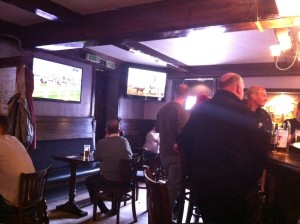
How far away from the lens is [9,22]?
4520mm

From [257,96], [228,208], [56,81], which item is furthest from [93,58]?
[228,208]

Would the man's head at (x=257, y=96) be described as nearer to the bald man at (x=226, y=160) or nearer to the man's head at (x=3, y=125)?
the bald man at (x=226, y=160)

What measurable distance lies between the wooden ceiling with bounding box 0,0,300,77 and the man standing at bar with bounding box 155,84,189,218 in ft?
2.71

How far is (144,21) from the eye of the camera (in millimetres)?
3475

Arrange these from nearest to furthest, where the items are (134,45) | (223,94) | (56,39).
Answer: (223,94), (56,39), (134,45)

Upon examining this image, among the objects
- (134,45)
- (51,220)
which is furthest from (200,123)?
(134,45)

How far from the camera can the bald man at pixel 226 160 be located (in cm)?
200

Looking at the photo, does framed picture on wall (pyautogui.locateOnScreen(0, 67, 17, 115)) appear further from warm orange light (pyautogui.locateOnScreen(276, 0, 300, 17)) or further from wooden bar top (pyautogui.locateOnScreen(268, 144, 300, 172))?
wooden bar top (pyautogui.locateOnScreen(268, 144, 300, 172))

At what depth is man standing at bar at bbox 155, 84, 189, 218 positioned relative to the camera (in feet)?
11.7

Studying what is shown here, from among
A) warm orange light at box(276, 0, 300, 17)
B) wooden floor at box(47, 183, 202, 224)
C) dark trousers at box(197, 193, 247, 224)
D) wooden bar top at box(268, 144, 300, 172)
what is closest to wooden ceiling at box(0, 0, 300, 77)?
warm orange light at box(276, 0, 300, 17)

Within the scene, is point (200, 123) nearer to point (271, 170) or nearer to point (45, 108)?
point (271, 170)

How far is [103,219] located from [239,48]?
147 inches

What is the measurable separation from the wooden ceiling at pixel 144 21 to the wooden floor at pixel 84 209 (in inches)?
95.7

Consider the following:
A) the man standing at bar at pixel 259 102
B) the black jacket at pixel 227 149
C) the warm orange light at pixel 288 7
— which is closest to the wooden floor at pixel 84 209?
the man standing at bar at pixel 259 102
